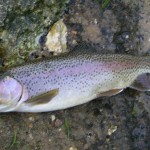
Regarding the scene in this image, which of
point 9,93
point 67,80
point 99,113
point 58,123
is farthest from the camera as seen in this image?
point 99,113

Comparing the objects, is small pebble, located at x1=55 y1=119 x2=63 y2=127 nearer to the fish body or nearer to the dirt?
the dirt

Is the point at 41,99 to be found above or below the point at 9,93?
below

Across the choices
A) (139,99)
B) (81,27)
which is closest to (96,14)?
(81,27)

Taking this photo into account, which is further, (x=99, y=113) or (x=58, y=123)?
(x=99, y=113)

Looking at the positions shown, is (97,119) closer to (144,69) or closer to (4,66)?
(144,69)

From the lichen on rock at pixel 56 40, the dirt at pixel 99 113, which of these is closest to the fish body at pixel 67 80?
the dirt at pixel 99 113

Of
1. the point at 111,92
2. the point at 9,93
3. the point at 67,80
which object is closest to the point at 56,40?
the point at 67,80

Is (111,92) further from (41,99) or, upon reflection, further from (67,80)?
(41,99)

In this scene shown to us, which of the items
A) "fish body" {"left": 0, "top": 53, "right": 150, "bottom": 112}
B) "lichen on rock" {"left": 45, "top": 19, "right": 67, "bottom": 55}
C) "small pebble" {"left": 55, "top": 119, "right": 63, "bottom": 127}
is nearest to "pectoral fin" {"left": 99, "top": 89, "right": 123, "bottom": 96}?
"fish body" {"left": 0, "top": 53, "right": 150, "bottom": 112}
